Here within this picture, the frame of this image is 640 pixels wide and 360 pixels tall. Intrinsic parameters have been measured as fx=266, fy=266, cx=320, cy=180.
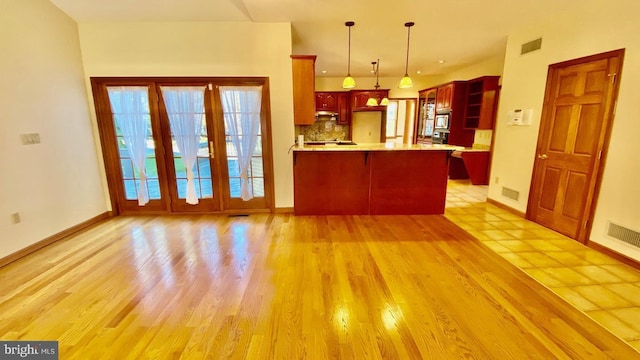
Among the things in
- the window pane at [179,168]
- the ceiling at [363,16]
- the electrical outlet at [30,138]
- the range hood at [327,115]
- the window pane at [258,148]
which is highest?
the ceiling at [363,16]

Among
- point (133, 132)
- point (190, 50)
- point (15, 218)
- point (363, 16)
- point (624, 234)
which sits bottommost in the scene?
point (624, 234)

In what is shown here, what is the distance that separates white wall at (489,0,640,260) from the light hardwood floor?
1.36 meters

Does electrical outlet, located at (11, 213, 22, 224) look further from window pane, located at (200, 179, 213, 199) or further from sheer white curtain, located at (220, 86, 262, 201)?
sheer white curtain, located at (220, 86, 262, 201)

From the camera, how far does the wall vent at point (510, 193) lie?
412 cm

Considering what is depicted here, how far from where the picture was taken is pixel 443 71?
6.99 meters

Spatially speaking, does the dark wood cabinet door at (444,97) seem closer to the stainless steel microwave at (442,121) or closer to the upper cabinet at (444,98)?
the upper cabinet at (444,98)

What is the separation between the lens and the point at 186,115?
384 centimetres

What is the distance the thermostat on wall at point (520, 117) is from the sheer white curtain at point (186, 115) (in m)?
4.66

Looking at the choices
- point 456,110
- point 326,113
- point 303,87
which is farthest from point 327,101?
point 303,87

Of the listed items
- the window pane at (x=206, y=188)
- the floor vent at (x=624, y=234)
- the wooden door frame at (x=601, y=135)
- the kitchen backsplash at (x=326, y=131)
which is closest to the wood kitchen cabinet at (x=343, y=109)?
the kitchen backsplash at (x=326, y=131)

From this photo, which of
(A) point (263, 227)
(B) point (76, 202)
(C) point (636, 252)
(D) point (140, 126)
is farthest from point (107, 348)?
(C) point (636, 252)

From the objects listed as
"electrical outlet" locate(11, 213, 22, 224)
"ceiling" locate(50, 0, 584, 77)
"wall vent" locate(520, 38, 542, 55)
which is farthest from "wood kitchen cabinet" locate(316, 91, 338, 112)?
"electrical outlet" locate(11, 213, 22, 224)

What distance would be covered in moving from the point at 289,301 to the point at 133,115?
353 centimetres

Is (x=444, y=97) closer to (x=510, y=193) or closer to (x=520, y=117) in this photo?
(x=520, y=117)
